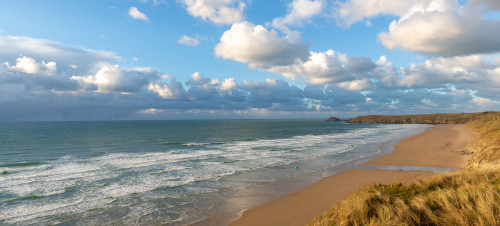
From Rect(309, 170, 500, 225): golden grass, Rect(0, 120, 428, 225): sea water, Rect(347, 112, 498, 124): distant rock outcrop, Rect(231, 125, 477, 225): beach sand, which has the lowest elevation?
Rect(0, 120, 428, 225): sea water

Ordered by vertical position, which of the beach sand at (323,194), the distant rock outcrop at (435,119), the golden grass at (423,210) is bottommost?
the beach sand at (323,194)

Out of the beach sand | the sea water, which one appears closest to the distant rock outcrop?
the beach sand

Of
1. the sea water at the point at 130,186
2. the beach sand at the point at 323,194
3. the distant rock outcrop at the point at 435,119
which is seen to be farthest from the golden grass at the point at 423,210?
the distant rock outcrop at the point at 435,119

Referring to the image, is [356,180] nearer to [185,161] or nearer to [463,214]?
[463,214]

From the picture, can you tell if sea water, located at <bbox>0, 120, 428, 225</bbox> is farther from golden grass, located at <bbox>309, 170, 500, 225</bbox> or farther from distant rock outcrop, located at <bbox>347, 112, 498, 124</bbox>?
distant rock outcrop, located at <bbox>347, 112, 498, 124</bbox>

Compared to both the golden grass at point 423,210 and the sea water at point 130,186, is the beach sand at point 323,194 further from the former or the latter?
the golden grass at point 423,210

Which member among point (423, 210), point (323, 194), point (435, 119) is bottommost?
point (323, 194)

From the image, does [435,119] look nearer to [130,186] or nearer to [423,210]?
[423,210]

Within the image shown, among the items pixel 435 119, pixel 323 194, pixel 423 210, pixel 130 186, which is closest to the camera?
pixel 423 210

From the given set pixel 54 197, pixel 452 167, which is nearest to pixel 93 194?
pixel 54 197

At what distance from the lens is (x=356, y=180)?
58.2 feet

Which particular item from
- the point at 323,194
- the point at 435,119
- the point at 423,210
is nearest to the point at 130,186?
the point at 323,194

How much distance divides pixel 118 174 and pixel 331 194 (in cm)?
1683

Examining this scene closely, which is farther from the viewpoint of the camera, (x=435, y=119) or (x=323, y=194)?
(x=435, y=119)
